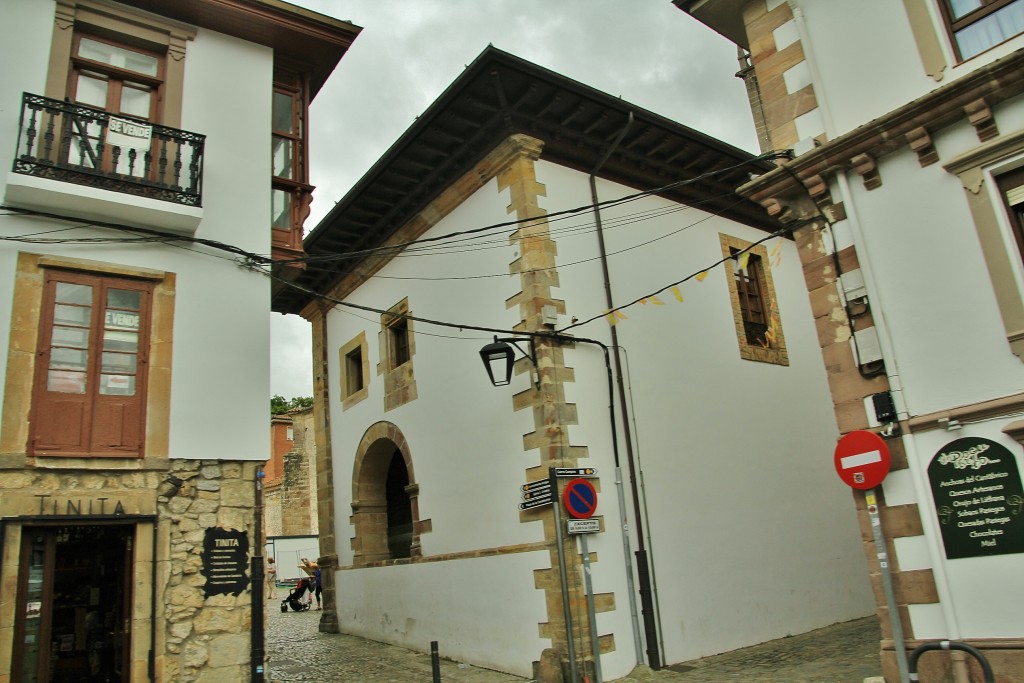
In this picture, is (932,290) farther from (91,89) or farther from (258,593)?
(91,89)

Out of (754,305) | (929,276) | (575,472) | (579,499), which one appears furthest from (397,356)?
(929,276)

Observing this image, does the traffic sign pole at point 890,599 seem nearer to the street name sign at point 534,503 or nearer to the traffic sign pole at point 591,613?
the traffic sign pole at point 591,613

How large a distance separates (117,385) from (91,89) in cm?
301

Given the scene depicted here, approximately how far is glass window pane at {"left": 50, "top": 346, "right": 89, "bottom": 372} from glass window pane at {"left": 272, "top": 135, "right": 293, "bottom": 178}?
9.62 ft

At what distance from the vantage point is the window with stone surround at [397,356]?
1184 cm

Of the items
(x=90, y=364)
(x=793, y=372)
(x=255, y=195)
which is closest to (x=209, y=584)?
(x=90, y=364)

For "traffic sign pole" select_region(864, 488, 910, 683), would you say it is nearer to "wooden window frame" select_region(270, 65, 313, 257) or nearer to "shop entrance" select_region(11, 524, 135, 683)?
"shop entrance" select_region(11, 524, 135, 683)

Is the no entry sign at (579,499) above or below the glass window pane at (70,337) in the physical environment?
below

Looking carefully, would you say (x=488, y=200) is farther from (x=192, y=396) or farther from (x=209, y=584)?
(x=209, y=584)

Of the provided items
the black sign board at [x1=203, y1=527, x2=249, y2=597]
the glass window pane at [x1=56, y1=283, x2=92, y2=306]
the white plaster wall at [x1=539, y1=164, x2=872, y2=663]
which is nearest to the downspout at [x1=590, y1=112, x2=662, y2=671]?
the white plaster wall at [x1=539, y1=164, x2=872, y2=663]

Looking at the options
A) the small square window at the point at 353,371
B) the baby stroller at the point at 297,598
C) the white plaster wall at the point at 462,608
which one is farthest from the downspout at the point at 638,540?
the baby stroller at the point at 297,598

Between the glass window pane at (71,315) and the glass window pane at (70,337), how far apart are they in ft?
0.19

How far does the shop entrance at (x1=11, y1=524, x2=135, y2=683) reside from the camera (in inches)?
233

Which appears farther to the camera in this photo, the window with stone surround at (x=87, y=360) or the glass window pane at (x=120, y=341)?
the glass window pane at (x=120, y=341)
